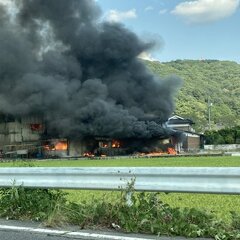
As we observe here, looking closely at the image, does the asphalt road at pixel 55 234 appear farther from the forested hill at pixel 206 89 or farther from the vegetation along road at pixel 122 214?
the forested hill at pixel 206 89

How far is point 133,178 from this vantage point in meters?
5.55

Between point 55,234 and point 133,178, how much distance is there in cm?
116

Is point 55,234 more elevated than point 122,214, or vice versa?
point 122,214

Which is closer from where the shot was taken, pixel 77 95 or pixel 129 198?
pixel 129 198

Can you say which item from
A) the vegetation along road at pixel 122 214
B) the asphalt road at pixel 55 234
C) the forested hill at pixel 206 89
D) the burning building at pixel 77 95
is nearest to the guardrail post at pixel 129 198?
the vegetation along road at pixel 122 214

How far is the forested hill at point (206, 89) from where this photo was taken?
113m

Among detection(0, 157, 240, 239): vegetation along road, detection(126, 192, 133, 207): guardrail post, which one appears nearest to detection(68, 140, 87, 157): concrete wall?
detection(0, 157, 240, 239): vegetation along road

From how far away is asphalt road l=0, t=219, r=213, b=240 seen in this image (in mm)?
4785

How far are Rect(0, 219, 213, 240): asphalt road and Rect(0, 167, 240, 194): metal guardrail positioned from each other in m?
0.66

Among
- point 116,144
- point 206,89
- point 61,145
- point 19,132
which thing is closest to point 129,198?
point 61,145

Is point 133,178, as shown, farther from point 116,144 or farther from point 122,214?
point 116,144

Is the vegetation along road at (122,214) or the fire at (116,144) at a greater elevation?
the fire at (116,144)

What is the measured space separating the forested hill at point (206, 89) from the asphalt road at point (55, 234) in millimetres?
93358

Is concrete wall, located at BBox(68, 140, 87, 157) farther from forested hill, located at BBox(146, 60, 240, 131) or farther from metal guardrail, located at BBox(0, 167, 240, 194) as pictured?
metal guardrail, located at BBox(0, 167, 240, 194)
